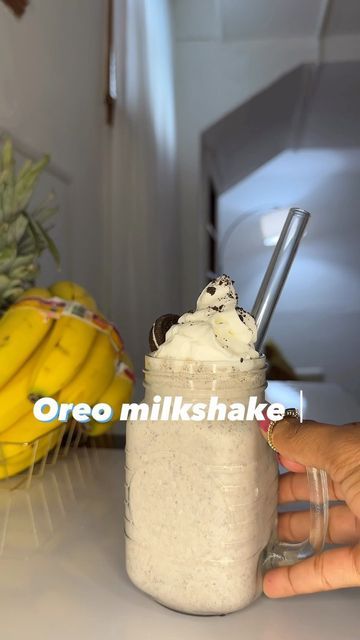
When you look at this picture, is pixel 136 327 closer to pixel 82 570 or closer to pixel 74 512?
pixel 74 512

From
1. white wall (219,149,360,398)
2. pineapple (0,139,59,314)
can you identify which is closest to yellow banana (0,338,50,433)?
pineapple (0,139,59,314)

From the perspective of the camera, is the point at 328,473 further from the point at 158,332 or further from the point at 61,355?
the point at 61,355

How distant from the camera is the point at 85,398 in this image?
0.62 metres

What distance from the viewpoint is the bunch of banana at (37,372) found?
57 cm

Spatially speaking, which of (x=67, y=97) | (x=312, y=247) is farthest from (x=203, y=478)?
(x=312, y=247)

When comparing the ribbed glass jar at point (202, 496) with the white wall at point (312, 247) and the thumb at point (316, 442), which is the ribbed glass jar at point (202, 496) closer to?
the thumb at point (316, 442)

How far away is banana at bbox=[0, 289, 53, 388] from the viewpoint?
0.57 meters

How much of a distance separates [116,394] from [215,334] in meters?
0.36

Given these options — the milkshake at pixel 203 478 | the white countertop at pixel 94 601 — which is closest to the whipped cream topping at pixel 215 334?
the milkshake at pixel 203 478

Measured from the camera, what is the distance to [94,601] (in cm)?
36

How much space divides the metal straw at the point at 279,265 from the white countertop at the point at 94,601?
0.20 m

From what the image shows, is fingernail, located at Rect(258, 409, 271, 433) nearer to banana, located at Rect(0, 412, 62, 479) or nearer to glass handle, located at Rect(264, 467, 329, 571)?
glass handle, located at Rect(264, 467, 329, 571)

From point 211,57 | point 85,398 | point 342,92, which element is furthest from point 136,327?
point 342,92

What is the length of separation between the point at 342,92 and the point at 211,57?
0.84 meters
